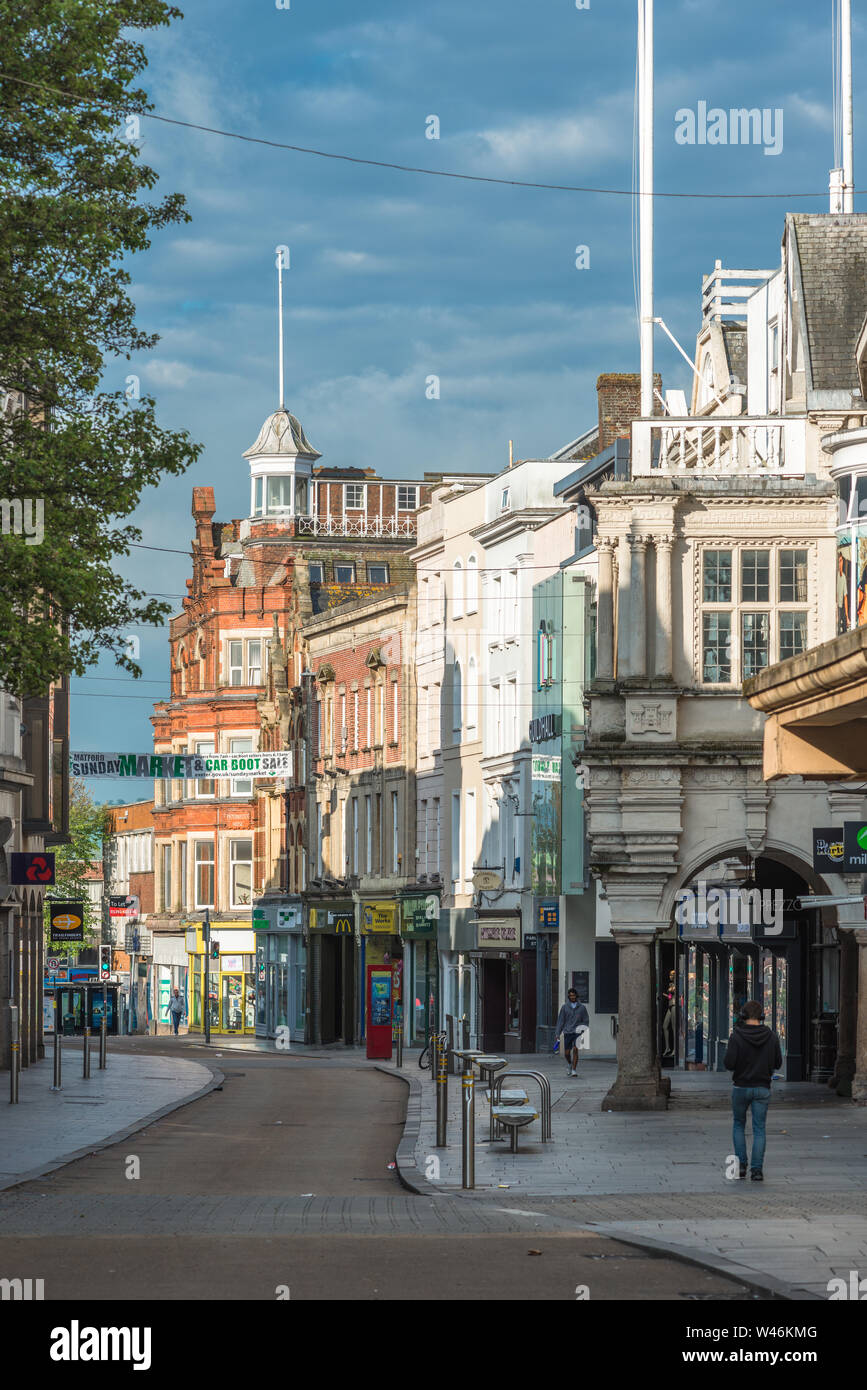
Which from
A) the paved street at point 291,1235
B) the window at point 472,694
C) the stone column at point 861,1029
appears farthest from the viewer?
the window at point 472,694

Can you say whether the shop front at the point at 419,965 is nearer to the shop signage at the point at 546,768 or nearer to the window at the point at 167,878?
the shop signage at the point at 546,768

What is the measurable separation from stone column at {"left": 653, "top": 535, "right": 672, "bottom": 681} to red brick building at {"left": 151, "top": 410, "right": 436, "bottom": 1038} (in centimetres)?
4718

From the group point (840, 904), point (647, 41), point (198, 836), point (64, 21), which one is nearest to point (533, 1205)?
point (64, 21)

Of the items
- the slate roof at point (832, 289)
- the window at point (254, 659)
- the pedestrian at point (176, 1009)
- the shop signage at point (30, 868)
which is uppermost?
the slate roof at point (832, 289)

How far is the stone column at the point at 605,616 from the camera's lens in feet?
108

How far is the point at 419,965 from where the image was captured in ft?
223

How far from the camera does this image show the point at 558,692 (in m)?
54.5

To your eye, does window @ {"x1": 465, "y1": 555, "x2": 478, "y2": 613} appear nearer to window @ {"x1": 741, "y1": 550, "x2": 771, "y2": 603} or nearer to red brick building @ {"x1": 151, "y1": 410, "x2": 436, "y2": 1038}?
red brick building @ {"x1": 151, "y1": 410, "x2": 436, "y2": 1038}

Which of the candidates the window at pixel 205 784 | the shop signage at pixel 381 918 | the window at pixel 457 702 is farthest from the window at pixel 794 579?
the window at pixel 205 784

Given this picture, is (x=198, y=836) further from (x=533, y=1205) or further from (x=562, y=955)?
(x=533, y=1205)

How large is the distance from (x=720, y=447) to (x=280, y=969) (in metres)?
52.1

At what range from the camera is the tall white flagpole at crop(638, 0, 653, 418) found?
35.4 metres

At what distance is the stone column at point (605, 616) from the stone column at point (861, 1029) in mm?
5301

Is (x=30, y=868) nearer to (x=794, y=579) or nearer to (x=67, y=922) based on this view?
(x=67, y=922)
